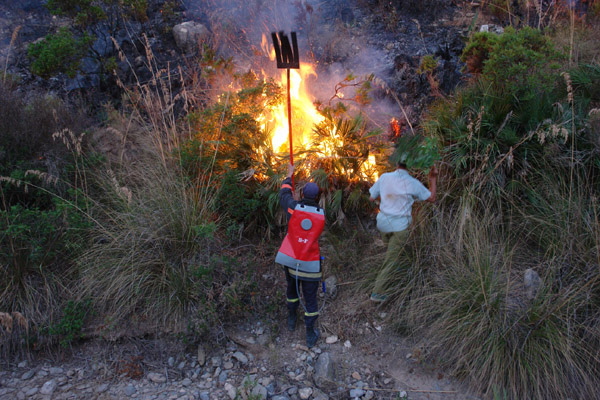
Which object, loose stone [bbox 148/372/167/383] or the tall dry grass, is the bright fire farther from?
loose stone [bbox 148/372/167/383]

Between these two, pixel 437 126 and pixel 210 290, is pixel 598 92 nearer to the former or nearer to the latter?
pixel 437 126

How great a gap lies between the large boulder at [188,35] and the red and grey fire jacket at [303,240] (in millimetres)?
6912

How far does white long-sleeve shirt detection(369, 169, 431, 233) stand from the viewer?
4.61 m

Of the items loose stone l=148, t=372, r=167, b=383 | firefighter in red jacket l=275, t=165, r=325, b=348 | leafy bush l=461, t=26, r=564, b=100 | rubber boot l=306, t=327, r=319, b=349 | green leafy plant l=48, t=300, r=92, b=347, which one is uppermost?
leafy bush l=461, t=26, r=564, b=100

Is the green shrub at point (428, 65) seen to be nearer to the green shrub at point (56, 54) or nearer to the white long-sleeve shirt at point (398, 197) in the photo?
the white long-sleeve shirt at point (398, 197)

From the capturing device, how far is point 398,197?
15.4 feet

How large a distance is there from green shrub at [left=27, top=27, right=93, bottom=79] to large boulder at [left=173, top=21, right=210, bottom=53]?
223 cm

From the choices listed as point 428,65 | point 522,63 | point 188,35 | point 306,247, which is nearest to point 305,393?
point 306,247

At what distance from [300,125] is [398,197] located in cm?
267

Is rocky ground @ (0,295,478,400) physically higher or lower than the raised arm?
lower

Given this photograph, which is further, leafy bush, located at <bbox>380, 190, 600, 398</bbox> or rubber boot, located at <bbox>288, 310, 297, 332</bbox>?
rubber boot, located at <bbox>288, 310, 297, 332</bbox>

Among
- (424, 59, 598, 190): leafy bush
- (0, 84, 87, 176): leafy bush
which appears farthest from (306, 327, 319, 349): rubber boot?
(0, 84, 87, 176): leafy bush

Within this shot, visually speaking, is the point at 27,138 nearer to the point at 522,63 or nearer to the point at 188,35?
the point at 188,35

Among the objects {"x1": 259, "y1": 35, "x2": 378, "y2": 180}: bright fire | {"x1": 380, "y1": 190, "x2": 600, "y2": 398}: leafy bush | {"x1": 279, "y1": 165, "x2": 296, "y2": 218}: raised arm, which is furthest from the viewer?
{"x1": 259, "y1": 35, "x2": 378, "y2": 180}: bright fire
